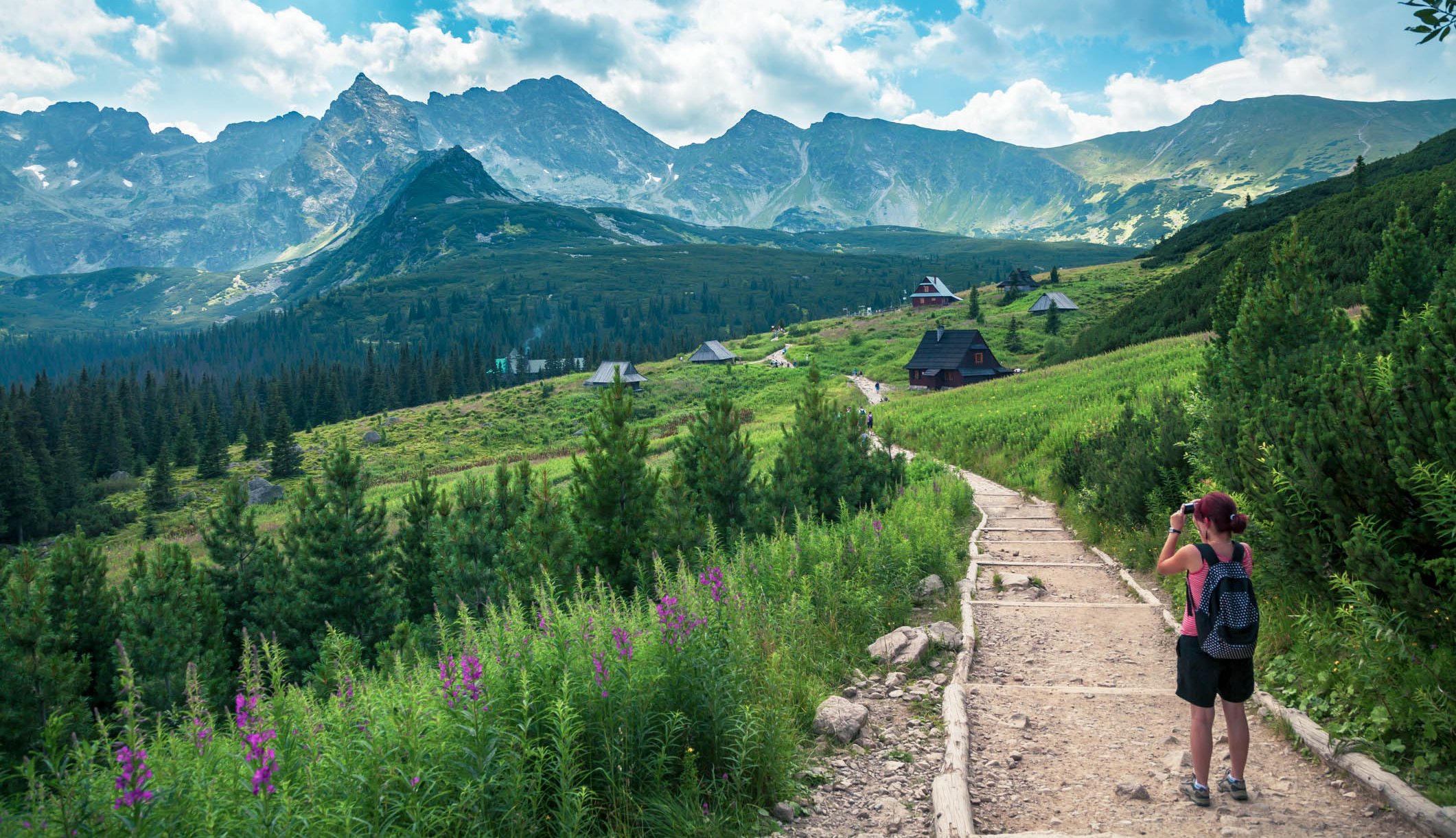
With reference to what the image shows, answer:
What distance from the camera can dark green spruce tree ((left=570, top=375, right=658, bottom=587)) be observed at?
1413 centimetres

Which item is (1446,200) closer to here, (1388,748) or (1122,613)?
(1122,613)

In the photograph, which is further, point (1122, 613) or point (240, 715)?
Result: point (1122, 613)

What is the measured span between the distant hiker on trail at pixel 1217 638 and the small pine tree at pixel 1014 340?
75019 mm

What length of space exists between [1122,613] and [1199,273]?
2019 inches

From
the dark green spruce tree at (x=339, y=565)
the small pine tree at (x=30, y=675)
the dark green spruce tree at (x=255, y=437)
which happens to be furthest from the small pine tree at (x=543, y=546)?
the dark green spruce tree at (x=255, y=437)

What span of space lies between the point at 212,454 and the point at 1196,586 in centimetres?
9194

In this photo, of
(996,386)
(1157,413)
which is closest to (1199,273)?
(996,386)

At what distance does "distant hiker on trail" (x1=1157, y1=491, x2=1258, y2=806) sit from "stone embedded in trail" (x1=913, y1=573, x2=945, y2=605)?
5412mm

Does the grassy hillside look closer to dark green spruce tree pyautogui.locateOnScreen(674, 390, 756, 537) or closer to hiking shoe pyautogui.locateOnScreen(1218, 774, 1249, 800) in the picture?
dark green spruce tree pyautogui.locateOnScreen(674, 390, 756, 537)

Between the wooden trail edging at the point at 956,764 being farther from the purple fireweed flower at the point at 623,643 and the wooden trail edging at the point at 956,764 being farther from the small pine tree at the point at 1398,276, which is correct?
the small pine tree at the point at 1398,276

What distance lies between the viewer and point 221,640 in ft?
50.9

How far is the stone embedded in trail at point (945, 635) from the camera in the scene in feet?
29.3

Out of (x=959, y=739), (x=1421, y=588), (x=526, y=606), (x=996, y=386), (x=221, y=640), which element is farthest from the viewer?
(x=996, y=386)

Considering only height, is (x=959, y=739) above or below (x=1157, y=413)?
below
